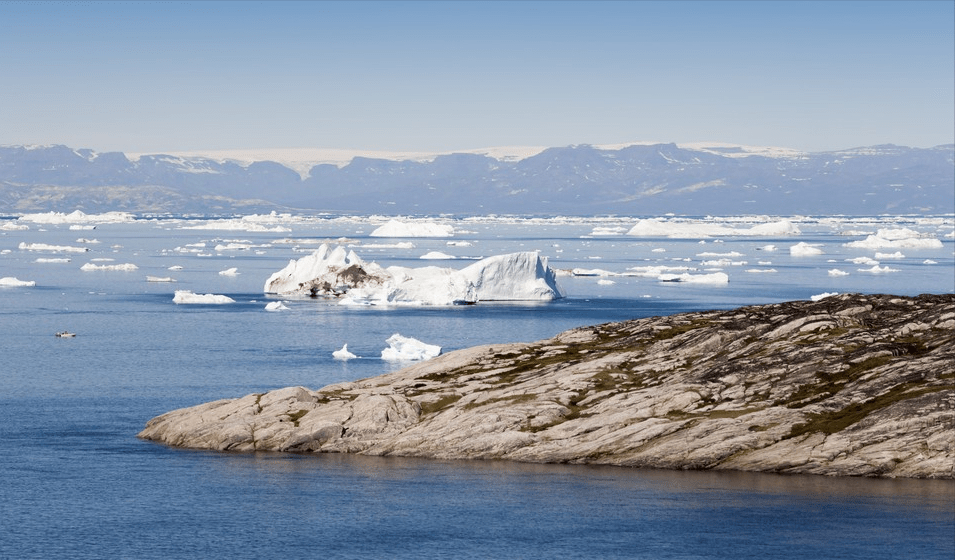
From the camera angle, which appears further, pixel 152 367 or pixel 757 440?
pixel 152 367

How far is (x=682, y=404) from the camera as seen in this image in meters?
50.4

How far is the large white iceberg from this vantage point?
111 metres

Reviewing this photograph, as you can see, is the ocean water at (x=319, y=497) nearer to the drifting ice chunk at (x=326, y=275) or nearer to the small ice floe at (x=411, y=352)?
the small ice floe at (x=411, y=352)

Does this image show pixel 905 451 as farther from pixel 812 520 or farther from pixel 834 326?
pixel 834 326

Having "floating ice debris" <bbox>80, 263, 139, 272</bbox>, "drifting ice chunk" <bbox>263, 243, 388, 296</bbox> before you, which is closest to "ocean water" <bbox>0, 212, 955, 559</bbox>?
"drifting ice chunk" <bbox>263, 243, 388, 296</bbox>

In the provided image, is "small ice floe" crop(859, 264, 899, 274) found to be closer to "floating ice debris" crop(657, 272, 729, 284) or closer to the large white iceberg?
"floating ice debris" crop(657, 272, 729, 284)

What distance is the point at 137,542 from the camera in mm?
38375

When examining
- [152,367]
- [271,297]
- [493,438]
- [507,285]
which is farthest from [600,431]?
[271,297]

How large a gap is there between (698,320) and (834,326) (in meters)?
8.15

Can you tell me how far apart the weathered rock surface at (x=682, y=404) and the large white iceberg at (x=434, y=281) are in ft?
164

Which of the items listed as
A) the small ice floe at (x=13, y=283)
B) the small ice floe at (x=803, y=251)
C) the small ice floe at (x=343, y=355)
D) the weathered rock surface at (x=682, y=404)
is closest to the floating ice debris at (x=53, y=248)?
the small ice floe at (x=13, y=283)

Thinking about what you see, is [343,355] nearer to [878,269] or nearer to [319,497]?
[319,497]

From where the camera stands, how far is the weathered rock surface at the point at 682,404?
153 ft

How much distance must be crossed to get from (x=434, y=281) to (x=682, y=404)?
202 feet
